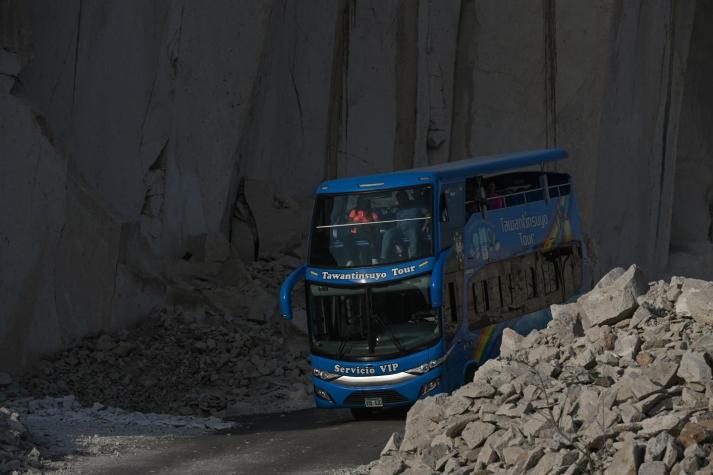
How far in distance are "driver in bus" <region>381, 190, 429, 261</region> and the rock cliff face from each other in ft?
18.3

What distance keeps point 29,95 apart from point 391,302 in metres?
7.40

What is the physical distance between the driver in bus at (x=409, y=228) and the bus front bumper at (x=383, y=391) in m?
1.44

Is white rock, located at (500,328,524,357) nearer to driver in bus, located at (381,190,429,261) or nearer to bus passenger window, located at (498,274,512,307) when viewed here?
driver in bus, located at (381,190,429,261)

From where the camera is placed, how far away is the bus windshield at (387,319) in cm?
1645

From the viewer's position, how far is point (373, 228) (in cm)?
1683

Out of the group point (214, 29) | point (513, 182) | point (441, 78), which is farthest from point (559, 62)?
point (513, 182)

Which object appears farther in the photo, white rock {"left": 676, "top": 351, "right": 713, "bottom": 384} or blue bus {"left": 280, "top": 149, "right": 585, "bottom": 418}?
blue bus {"left": 280, "top": 149, "right": 585, "bottom": 418}

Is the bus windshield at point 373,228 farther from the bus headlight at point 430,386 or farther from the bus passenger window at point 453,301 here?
the bus headlight at point 430,386

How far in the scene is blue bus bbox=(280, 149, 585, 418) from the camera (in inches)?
648

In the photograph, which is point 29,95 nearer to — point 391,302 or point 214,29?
point 214,29

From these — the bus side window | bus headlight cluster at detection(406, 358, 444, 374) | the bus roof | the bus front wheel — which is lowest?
the bus front wheel

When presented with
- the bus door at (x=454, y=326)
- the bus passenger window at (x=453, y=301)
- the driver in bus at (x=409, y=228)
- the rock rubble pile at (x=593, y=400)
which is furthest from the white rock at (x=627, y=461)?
the driver in bus at (x=409, y=228)

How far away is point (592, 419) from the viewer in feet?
35.8

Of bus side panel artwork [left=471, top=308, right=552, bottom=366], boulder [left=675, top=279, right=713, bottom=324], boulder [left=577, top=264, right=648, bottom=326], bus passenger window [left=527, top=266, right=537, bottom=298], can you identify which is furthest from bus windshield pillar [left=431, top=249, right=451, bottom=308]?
boulder [left=675, top=279, right=713, bottom=324]
